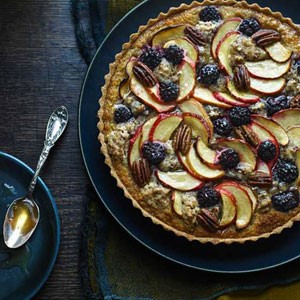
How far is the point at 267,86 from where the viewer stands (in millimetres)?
3434

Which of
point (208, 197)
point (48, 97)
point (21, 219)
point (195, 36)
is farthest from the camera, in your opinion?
point (48, 97)

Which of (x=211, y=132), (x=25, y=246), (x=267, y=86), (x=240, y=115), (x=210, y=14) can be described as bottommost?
(x=25, y=246)

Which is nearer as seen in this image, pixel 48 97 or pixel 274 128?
pixel 274 128

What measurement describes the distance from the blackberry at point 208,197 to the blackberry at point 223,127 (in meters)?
0.27

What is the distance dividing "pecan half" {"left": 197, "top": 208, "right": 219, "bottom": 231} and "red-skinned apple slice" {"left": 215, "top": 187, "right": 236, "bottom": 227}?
31mm

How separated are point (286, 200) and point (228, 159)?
33 centimetres

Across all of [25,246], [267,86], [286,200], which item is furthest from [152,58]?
[25,246]

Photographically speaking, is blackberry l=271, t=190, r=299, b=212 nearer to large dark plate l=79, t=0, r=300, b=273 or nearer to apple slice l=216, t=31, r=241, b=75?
large dark plate l=79, t=0, r=300, b=273

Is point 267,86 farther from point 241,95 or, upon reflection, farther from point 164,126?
point 164,126

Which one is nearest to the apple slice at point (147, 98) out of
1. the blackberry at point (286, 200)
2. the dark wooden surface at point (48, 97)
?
the dark wooden surface at point (48, 97)

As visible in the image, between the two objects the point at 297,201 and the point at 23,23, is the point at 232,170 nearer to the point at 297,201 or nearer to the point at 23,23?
the point at 297,201

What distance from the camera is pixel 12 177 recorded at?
3648mm

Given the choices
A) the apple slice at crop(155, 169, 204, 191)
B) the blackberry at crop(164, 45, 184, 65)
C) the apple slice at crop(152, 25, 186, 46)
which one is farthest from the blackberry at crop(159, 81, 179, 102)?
the apple slice at crop(155, 169, 204, 191)

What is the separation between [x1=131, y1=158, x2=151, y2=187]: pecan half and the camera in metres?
3.40
